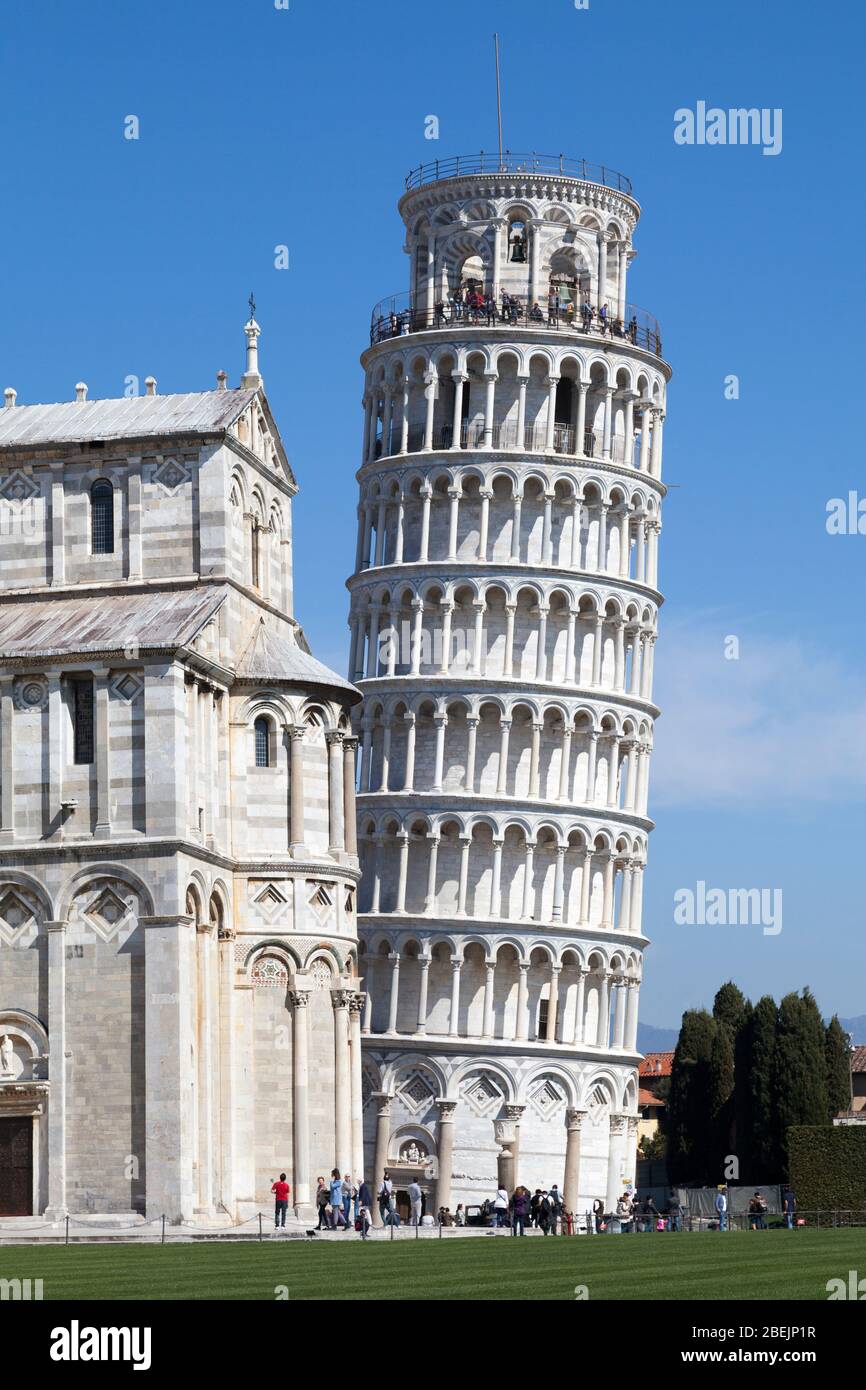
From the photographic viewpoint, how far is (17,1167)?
58156mm

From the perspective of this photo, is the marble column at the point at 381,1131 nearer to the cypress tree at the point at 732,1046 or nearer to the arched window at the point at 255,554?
the cypress tree at the point at 732,1046

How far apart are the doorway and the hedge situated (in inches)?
1493

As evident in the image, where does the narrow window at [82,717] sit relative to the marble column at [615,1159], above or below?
above

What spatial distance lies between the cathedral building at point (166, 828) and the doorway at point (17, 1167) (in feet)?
0.20

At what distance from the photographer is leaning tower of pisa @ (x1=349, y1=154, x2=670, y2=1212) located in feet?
313

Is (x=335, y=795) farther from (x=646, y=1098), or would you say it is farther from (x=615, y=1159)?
(x=646, y=1098)

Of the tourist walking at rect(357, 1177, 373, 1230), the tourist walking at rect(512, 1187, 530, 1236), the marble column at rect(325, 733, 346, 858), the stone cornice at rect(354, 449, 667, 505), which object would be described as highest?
the stone cornice at rect(354, 449, 667, 505)

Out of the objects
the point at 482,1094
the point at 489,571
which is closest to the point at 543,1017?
the point at 482,1094

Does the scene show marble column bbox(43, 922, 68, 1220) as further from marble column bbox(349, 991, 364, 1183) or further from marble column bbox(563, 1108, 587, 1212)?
marble column bbox(563, 1108, 587, 1212)

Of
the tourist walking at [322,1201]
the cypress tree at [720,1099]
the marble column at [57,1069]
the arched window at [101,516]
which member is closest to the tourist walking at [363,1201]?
the tourist walking at [322,1201]

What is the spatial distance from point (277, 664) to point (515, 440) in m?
37.5

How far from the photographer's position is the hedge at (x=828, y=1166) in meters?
87.9

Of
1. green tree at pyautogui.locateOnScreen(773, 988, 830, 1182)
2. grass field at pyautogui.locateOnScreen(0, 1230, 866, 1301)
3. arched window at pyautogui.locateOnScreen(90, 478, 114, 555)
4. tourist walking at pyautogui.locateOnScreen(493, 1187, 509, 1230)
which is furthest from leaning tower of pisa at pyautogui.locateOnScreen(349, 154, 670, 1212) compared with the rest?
grass field at pyautogui.locateOnScreen(0, 1230, 866, 1301)
